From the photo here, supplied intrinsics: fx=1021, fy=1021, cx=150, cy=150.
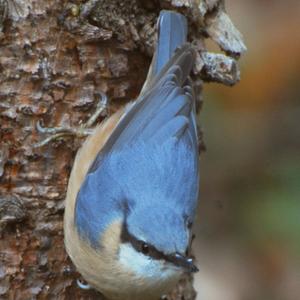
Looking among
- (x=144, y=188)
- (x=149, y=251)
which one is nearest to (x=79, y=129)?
(x=144, y=188)

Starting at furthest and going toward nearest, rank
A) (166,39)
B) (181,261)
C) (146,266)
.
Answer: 1. (166,39)
2. (146,266)
3. (181,261)

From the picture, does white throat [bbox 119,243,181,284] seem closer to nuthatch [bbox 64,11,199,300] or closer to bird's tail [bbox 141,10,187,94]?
nuthatch [bbox 64,11,199,300]

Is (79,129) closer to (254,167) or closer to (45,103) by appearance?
(45,103)

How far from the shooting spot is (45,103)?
420cm

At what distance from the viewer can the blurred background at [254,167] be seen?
6.08 metres

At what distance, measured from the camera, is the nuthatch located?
12.4 feet

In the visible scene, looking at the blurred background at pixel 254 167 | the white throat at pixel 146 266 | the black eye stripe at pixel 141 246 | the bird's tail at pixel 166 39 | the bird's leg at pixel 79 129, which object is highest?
the bird's tail at pixel 166 39

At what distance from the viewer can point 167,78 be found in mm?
4324

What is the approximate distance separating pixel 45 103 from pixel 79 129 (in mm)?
191

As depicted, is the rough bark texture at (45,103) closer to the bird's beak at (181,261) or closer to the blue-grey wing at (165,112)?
the blue-grey wing at (165,112)

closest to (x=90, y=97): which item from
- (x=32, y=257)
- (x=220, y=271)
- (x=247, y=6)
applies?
(x=32, y=257)

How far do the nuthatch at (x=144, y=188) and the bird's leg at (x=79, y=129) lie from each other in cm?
5

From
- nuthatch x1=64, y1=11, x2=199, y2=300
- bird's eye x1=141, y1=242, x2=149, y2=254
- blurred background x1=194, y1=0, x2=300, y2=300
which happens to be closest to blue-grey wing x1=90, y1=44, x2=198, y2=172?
nuthatch x1=64, y1=11, x2=199, y2=300

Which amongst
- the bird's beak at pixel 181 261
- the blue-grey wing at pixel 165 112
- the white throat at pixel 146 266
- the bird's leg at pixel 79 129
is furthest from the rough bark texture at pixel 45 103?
the bird's beak at pixel 181 261
